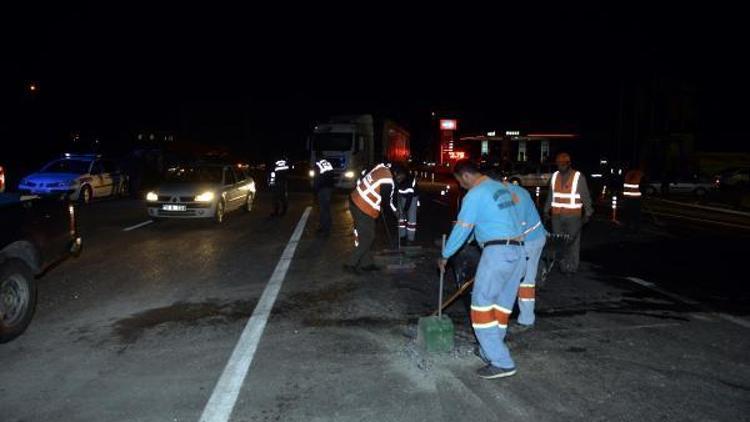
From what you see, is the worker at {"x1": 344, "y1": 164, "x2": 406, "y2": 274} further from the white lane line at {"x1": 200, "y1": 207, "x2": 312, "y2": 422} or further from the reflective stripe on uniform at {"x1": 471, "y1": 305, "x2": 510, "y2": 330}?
the reflective stripe on uniform at {"x1": 471, "y1": 305, "x2": 510, "y2": 330}

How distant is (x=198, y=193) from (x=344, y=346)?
9240 mm

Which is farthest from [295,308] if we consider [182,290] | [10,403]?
[10,403]

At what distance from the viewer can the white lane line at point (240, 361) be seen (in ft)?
14.7

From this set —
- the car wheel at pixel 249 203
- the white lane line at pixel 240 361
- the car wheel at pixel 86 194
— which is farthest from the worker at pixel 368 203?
the car wheel at pixel 86 194

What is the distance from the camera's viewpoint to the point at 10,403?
181 inches

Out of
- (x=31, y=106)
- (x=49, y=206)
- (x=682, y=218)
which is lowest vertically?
(x=682, y=218)

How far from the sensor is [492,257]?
5.04 metres

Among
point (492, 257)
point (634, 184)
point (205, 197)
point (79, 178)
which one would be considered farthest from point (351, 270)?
point (79, 178)

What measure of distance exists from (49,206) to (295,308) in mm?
2873

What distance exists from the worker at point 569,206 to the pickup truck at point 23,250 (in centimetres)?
659

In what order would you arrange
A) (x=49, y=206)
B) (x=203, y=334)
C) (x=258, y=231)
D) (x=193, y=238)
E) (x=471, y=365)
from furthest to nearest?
(x=258, y=231)
(x=193, y=238)
(x=49, y=206)
(x=203, y=334)
(x=471, y=365)

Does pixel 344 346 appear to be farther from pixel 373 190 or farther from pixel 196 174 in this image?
pixel 196 174

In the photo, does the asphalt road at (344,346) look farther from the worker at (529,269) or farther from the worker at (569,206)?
the worker at (569,206)

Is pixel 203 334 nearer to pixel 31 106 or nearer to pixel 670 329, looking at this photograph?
pixel 670 329
